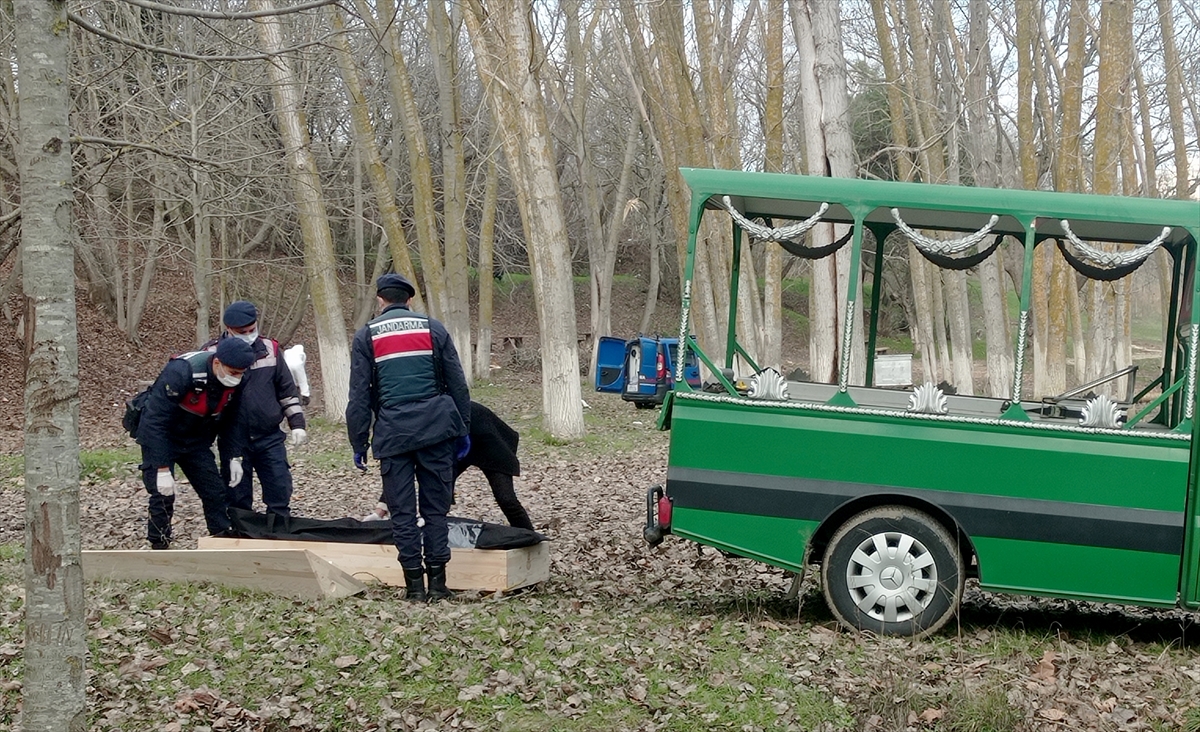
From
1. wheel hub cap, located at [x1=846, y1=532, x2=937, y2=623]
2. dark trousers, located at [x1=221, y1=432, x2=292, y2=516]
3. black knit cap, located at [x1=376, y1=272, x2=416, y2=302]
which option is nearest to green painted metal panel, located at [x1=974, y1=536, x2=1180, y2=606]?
wheel hub cap, located at [x1=846, y1=532, x2=937, y2=623]

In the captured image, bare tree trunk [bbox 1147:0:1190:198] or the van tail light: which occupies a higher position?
bare tree trunk [bbox 1147:0:1190:198]

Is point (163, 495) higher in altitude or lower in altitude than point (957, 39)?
lower

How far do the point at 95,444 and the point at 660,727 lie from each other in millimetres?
14709

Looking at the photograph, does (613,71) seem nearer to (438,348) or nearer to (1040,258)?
(1040,258)

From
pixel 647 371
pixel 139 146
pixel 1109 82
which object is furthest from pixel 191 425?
pixel 647 371

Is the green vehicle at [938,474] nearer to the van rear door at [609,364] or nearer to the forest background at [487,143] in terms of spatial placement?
the forest background at [487,143]

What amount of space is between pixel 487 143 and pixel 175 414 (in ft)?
89.4

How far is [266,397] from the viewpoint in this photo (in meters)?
8.74

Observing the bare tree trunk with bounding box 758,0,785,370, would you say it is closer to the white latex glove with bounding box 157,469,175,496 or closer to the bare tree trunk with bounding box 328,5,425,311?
the bare tree trunk with bounding box 328,5,425,311

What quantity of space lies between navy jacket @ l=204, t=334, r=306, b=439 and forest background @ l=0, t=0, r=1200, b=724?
5.02 feet

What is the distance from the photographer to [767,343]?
17594mm

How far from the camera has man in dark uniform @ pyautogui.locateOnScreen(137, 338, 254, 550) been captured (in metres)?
8.11

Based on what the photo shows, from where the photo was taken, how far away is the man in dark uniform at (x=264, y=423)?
8.68 m

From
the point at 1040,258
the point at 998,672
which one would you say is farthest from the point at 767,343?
the point at 998,672
